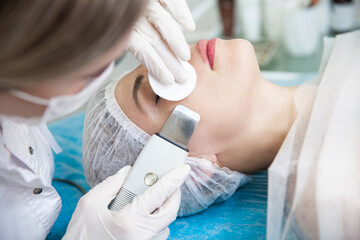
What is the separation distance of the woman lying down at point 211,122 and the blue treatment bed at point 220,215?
50mm

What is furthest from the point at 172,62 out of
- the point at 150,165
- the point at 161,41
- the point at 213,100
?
the point at 150,165

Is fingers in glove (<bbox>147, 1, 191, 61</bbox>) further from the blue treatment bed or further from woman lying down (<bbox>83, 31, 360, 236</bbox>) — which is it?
the blue treatment bed

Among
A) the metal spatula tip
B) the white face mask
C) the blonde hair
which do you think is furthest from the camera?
the metal spatula tip

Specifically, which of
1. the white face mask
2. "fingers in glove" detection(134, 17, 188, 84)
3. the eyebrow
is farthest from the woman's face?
the white face mask

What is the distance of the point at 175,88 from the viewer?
1.19 meters

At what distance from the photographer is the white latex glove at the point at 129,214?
102cm

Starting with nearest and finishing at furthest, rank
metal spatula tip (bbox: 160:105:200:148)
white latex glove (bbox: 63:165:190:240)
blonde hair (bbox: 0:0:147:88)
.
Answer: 1. blonde hair (bbox: 0:0:147:88)
2. white latex glove (bbox: 63:165:190:240)
3. metal spatula tip (bbox: 160:105:200:148)

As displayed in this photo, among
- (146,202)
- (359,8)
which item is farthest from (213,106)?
(359,8)

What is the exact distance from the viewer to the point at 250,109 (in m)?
1.25

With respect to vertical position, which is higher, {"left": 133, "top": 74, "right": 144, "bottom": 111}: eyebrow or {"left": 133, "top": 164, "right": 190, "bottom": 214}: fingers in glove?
{"left": 133, "top": 74, "right": 144, "bottom": 111}: eyebrow

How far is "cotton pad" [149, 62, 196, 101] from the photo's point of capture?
116cm

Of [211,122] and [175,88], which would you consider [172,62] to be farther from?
[211,122]

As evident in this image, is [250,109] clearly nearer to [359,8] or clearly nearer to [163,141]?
[163,141]

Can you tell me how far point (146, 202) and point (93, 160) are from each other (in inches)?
14.1
